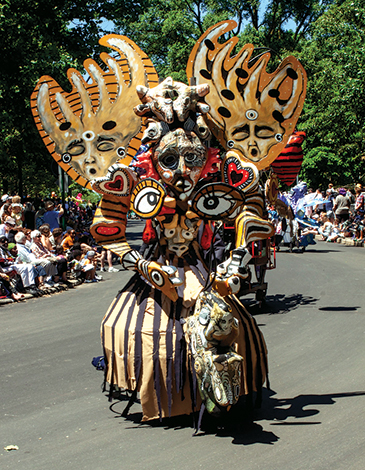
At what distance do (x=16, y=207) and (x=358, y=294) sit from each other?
793cm

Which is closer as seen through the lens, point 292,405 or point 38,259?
point 292,405

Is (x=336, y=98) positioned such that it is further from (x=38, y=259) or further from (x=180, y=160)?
(x=180, y=160)

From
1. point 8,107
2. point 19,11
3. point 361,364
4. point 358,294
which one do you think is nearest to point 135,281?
point 361,364

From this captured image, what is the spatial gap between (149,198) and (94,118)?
1163 millimetres

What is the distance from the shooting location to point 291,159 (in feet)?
24.6

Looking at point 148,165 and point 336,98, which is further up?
point 336,98

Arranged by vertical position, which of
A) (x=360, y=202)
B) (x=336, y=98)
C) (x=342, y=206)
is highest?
(x=336, y=98)

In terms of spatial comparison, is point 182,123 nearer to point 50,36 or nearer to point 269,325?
point 269,325

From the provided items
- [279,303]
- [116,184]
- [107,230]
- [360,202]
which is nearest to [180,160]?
[116,184]

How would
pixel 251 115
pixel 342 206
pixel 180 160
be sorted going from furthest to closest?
pixel 342 206
pixel 251 115
pixel 180 160

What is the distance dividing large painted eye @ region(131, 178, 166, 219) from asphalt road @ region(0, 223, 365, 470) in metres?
1.78

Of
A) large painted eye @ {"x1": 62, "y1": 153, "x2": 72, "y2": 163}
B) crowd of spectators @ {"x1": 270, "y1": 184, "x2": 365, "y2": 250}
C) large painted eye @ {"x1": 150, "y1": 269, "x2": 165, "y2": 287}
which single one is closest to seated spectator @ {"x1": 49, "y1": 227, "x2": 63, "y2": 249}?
crowd of spectators @ {"x1": 270, "y1": 184, "x2": 365, "y2": 250}

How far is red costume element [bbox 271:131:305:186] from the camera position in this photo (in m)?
7.41

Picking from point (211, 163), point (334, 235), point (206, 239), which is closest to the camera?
point (211, 163)
